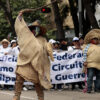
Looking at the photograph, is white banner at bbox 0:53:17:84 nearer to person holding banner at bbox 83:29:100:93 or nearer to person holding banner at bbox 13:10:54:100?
person holding banner at bbox 83:29:100:93

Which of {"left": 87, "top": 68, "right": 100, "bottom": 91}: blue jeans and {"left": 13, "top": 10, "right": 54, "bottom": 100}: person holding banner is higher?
{"left": 13, "top": 10, "right": 54, "bottom": 100}: person holding banner

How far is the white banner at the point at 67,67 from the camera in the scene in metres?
12.3

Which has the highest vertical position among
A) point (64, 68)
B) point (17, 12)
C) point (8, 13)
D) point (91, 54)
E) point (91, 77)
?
point (17, 12)

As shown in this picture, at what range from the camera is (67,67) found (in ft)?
40.5

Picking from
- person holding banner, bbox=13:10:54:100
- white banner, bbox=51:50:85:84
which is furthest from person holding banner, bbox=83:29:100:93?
person holding banner, bbox=13:10:54:100

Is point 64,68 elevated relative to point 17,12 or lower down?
lower down

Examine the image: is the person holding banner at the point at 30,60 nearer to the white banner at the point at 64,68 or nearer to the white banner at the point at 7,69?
the white banner at the point at 64,68

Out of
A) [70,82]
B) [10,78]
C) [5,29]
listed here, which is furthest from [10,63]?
[5,29]

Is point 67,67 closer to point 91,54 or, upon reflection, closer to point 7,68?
point 91,54

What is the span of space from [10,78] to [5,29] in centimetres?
2790

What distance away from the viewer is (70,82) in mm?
12273

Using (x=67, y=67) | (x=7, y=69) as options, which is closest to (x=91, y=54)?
(x=67, y=67)

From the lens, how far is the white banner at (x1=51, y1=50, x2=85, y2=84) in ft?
40.3

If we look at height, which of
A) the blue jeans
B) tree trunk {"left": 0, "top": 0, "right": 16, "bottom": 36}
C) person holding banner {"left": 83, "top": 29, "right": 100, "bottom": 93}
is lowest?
the blue jeans
